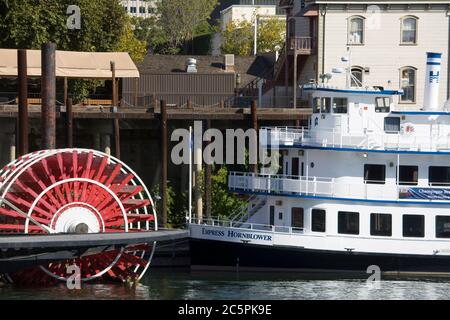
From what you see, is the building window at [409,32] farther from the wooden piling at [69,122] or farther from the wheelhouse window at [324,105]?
the wooden piling at [69,122]

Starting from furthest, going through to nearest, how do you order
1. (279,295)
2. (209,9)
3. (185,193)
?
(209,9) < (185,193) < (279,295)

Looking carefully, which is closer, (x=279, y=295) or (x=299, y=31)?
(x=279, y=295)

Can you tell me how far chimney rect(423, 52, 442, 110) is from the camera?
1492 inches

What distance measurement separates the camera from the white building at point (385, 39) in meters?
46.9

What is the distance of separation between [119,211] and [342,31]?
1501 cm

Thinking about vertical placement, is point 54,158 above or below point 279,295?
above

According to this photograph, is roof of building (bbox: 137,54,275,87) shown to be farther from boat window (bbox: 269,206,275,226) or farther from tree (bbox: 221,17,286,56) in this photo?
boat window (bbox: 269,206,275,226)

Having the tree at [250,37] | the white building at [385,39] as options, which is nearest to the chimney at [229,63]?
the white building at [385,39]

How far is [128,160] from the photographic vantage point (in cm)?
4459

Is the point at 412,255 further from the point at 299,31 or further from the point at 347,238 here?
the point at 299,31

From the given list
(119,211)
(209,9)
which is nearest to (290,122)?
(119,211)

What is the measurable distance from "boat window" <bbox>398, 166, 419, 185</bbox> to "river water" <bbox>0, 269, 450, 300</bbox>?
2.61 meters

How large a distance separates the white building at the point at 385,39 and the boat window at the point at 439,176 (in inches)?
390

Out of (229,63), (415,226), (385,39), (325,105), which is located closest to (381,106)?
(325,105)
